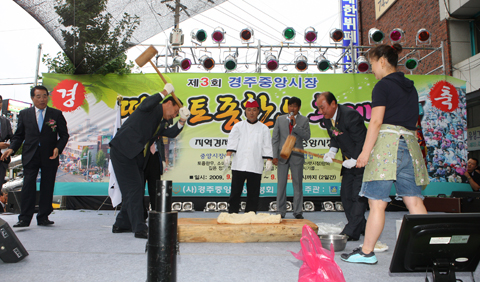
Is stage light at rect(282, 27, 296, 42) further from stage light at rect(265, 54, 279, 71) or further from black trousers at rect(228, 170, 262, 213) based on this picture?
black trousers at rect(228, 170, 262, 213)

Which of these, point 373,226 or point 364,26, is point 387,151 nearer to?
point 373,226

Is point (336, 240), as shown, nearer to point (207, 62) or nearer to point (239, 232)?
point (239, 232)

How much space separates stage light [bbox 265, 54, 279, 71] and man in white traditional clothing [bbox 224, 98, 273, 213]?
2.21m

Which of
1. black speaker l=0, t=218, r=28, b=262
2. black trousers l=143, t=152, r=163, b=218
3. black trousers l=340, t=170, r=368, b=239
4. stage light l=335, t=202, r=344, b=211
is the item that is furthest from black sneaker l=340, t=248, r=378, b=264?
stage light l=335, t=202, r=344, b=211

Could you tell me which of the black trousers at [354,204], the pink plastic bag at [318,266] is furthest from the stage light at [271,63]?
the pink plastic bag at [318,266]

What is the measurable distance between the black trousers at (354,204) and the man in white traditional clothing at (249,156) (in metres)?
1.24

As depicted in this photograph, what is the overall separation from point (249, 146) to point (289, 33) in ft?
10.9

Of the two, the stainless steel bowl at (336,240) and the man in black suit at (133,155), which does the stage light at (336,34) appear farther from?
the stainless steel bowl at (336,240)

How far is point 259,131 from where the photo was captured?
4594mm

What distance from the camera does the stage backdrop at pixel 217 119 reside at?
6062mm

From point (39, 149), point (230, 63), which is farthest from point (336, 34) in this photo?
point (39, 149)

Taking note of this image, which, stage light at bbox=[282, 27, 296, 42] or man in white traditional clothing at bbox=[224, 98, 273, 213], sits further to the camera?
stage light at bbox=[282, 27, 296, 42]

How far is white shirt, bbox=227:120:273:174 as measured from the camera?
14.1 ft

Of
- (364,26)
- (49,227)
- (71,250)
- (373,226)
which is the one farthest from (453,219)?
(364,26)
